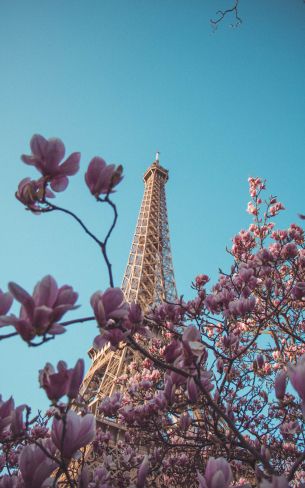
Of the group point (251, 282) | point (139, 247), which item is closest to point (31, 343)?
point (251, 282)

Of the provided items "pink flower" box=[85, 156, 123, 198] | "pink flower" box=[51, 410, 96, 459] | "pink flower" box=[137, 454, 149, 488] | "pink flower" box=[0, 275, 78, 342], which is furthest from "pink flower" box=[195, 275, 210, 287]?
"pink flower" box=[0, 275, 78, 342]

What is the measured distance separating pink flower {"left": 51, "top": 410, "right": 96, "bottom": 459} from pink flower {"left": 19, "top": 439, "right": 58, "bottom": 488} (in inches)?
3.7

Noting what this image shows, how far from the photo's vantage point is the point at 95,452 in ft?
13.1

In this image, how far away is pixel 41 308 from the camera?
107cm

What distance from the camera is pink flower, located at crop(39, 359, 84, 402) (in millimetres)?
1117

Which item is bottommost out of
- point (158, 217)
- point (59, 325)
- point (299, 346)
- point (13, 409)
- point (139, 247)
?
point (13, 409)

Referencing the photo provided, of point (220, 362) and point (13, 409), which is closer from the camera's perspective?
point (13, 409)

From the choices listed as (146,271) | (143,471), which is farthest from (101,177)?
(146,271)

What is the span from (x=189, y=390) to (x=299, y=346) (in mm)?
4665

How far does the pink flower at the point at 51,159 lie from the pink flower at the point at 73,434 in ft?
3.09

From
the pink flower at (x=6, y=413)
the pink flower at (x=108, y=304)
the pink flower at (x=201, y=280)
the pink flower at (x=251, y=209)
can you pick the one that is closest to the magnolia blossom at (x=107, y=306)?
the pink flower at (x=108, y=304)

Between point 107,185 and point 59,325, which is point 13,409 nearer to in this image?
point 59,325

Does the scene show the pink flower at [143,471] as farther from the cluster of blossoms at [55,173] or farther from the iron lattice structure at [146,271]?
the iron lattice structure at [146,271]

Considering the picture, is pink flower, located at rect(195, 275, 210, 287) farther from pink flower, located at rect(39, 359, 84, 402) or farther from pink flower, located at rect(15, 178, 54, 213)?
pink flower, located at rect(39, 359, 84, 402)
